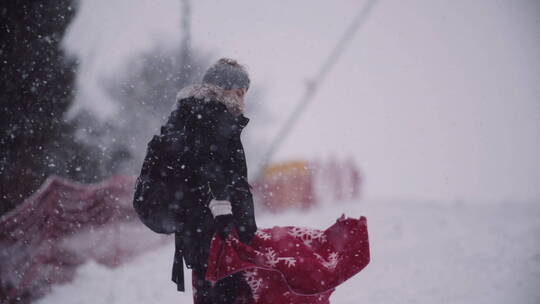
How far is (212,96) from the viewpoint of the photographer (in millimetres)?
1858

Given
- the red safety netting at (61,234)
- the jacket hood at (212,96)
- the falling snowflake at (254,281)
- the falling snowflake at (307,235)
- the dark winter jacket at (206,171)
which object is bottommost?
the falling snowflake at (254,281)

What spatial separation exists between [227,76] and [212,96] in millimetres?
171

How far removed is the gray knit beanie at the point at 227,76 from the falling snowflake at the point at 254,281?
0.89 m

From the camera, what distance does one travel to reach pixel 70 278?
5.47 meters

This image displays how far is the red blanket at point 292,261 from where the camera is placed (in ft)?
5.34

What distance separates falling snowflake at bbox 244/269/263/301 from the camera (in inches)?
67.4

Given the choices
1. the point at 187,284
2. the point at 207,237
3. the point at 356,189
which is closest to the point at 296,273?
the point at 207,237

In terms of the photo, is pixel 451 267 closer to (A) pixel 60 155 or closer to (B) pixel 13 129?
(B) pixel 13 129

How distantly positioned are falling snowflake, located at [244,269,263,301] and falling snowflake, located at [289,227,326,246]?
27 cm

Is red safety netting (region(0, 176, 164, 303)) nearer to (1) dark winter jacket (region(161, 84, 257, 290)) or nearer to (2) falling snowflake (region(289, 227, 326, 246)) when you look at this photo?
(1) dark winter jacket (region(161, 84, 257, 290))

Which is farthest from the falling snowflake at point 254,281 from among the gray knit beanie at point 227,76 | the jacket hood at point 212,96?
the gray knit beanie at point 227,76

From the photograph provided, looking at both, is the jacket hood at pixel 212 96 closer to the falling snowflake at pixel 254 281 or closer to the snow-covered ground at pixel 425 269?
the falling snowflake at pixel 254 281

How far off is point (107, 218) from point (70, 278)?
1.15m

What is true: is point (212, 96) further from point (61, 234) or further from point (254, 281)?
point (61, 234)
